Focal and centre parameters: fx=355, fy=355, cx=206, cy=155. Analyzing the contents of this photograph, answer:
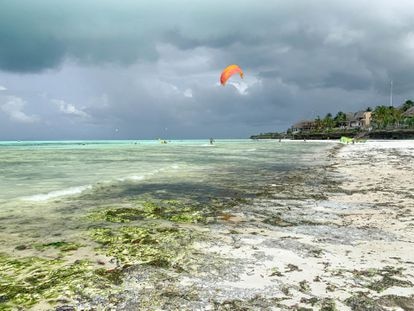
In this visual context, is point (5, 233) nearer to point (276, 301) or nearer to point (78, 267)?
point (78, 267)

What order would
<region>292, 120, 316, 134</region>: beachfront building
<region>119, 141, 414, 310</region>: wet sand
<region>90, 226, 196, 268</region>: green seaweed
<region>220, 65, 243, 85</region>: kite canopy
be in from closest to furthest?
<region>119, 141, 414, 310</region>: wet sand, <region>90, 226, 196, 268</region>: green seaweed, <region>220, 65, 243, 85</region>: kite canopy, <region>292, 120, 316, 134</region>: beachfront building

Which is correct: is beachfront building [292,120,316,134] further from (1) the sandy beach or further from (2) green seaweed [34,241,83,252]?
(2) green seaweed [34,241,83,252]

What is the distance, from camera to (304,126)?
186m

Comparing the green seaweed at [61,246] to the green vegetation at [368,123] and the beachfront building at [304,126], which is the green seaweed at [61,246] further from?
the beachfront building at [304,126]

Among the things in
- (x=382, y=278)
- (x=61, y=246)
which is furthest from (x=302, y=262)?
(x=61, y=246)

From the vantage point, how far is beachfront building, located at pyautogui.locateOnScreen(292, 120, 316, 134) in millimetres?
179050

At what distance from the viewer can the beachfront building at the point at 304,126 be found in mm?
179050

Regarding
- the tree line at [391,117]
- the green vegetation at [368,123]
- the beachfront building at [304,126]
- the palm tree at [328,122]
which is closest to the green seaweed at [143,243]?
the green vegetation at [368,123]

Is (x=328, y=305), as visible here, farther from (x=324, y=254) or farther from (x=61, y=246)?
(x=61, y=246)

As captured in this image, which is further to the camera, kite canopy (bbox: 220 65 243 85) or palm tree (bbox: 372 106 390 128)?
palm tree (bbox: 372 106 390 128)

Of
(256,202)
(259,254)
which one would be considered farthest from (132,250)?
(256,202)

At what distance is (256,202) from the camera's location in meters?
11.3

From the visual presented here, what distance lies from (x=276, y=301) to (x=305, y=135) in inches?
6394

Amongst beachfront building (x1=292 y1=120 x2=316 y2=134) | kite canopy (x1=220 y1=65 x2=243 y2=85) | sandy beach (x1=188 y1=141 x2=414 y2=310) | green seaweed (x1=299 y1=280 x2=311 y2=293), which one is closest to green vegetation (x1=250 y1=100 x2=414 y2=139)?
beachfront building (x1=292 y1=120 x2=316 y2=134)
